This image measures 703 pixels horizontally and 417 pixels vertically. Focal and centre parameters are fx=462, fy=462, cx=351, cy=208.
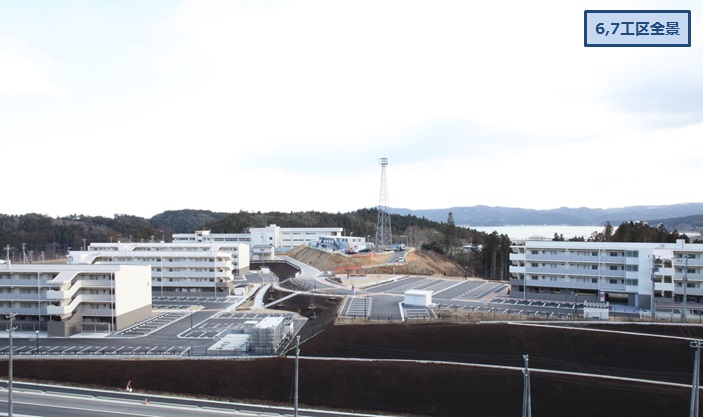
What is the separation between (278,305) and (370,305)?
344 inches

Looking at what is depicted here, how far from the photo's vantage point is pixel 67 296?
99.2 feet

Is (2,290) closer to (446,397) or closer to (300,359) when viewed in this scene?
(300,359)

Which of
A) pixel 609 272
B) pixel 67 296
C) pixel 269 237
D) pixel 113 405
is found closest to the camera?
pixel 113 405

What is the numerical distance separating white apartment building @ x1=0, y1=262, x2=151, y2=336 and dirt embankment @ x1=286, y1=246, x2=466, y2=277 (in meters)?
28.2

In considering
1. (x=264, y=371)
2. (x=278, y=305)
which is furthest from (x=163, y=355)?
(x=278, y=305)

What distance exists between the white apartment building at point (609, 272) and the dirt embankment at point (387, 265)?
1734cm

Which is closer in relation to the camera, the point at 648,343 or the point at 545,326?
the point at 648,343

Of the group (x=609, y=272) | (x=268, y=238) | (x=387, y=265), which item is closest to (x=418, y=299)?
(x=609, y=272)

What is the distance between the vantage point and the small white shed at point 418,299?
1277 inches

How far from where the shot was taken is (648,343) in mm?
24016

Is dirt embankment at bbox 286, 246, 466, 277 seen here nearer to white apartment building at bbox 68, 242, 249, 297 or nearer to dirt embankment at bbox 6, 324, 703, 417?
white apartment building at bbox 68, 242, 249, 297

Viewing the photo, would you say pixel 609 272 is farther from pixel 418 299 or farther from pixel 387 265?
pixel 387 265

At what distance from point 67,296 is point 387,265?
33.7m

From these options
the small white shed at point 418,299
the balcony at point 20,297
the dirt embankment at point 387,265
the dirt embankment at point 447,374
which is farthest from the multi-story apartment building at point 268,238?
the dirt embankment at point 447,374
